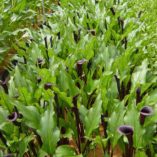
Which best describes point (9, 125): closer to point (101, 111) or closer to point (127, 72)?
point (101, 111)

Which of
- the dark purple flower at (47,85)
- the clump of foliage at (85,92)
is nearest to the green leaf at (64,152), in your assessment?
the clump of foliage at (85,92)

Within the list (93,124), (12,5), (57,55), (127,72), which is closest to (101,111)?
(93,124)

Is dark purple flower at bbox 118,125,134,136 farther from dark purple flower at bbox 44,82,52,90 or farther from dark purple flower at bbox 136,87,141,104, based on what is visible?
dark purple flower at bbox 44,82,52,90

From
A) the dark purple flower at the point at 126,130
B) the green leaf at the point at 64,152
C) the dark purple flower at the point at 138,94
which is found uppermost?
the dark purple flower at the point at 126,130

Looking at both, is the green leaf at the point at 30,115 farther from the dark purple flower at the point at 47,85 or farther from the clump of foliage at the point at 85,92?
the dark purple flower at the point at 47,85

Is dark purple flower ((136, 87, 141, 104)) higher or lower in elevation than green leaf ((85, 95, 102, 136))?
higher

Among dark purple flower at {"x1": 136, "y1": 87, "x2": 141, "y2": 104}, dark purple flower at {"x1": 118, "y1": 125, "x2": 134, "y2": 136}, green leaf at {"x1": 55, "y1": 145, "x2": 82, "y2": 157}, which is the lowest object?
green leaf at {"x1": 55, "y1": 145, "x2": 82, "y2": 157}

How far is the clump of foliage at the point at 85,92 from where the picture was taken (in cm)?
182

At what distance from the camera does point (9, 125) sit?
1.94 m

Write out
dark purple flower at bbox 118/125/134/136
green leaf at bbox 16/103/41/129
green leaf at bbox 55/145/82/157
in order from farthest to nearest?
green leaf at bbox 16/103/41/129 → green leaf at bbox 55/145/82/157 → dark purple flower at bbox 118/125/134/136

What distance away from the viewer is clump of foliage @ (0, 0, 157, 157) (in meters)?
1.82

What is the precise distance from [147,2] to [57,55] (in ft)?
4.61

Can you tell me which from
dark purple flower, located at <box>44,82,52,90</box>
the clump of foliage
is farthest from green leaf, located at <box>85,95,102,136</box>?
dark purple flower, located at <box>44,82,52,90</box>

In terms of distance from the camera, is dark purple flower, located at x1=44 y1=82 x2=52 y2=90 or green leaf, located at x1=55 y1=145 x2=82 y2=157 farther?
dark purple flower, located at x1=44 y1=82 x2=52 y2=90
